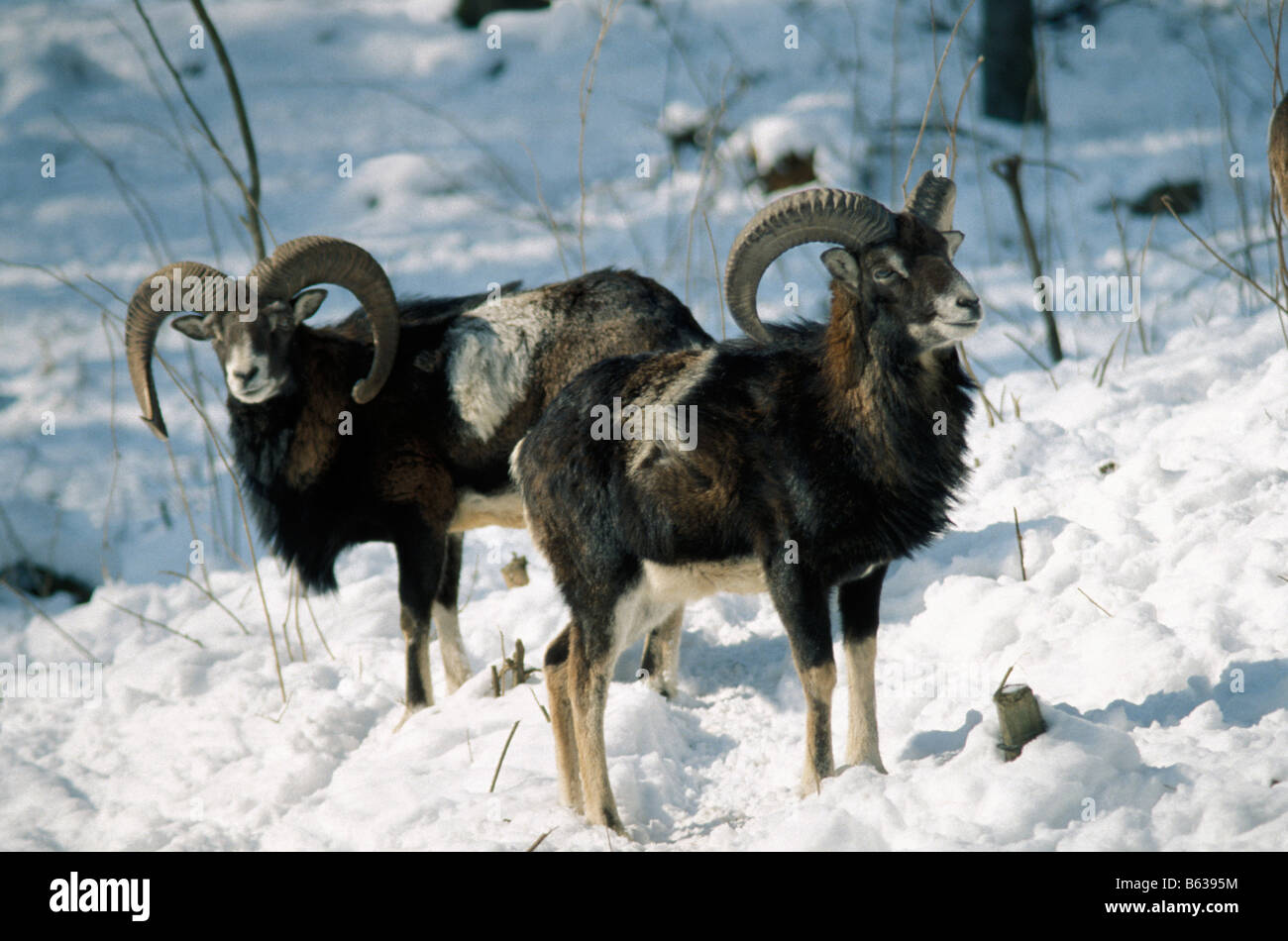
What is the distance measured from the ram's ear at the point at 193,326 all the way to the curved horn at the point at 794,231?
10.5ft

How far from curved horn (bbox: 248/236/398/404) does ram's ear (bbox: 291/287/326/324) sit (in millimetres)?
46

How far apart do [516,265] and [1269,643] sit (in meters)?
10.4

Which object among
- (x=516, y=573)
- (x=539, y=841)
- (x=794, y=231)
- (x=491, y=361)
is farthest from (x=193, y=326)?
(x=539, y=841)

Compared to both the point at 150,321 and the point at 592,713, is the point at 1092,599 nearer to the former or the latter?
the point at 592,713

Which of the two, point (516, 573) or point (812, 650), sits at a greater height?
point (516, 573)

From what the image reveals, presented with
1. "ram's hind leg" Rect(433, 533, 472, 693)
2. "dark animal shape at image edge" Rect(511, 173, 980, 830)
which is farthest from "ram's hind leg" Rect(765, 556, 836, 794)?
"ram's hind leg" Rect(433, 533, 472, 693)

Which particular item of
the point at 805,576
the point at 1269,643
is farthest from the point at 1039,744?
the point at 1269,643

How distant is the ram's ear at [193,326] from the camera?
22.2 feet

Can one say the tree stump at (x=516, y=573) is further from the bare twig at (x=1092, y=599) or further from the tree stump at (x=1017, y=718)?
the tree stump at (x=1017, y=718)

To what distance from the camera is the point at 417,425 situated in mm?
6988

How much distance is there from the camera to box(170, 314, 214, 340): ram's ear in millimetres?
6754

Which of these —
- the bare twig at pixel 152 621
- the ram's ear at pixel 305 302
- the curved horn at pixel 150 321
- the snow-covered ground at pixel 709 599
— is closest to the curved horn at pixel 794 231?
the snow-covered ground at pixel 709 599

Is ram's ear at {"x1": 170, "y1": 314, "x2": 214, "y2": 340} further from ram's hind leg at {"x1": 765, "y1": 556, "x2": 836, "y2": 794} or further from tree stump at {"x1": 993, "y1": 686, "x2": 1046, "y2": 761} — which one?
tree stump at {"x1": 993, "y1": 686, "x2": 1046, "y2": 761}

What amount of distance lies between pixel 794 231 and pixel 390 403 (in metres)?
2.96
